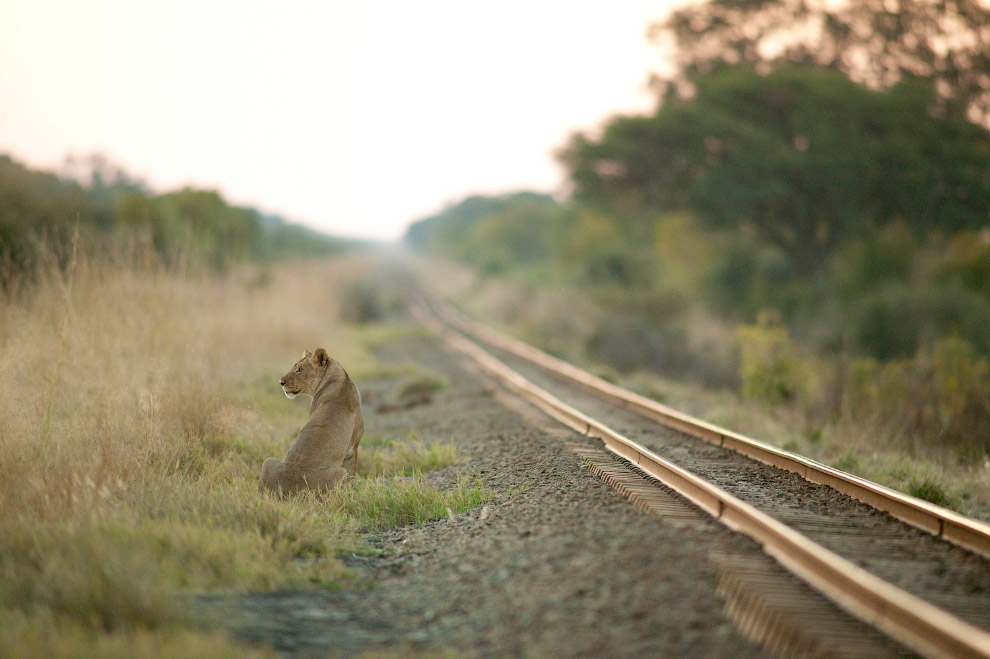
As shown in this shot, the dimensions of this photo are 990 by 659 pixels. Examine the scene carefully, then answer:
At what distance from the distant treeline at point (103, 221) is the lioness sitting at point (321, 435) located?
2360 mm

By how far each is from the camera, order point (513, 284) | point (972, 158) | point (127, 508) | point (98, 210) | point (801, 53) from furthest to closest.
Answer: point (513, 284)
point (801, 53)
point (972, 158)
point (98, 210)
point (127, 508)

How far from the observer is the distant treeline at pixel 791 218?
24.1 meters

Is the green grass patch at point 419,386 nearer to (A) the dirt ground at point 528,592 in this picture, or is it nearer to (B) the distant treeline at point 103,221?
(B) the distant treeline at point 103,221

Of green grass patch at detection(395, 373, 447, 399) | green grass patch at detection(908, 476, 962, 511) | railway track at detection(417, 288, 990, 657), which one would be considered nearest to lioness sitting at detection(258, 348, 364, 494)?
railway track at detection(417, 288, 990, 657)

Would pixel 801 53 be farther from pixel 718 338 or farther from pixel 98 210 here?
pixel 98 210

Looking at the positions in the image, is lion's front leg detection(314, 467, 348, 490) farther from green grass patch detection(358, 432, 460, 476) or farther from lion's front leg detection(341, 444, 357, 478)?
green grass patch detection(358, 432, 460, 476)

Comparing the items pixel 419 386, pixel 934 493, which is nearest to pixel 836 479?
pixel 934 493

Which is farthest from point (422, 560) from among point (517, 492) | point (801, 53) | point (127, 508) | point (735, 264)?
point (801, 53)

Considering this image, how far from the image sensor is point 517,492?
705 centimetres

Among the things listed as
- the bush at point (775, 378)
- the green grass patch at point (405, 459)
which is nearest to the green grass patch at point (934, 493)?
the green grass patch at point (405, 459)

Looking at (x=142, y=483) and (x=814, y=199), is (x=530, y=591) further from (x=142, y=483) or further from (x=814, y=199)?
(x=814, y=199)

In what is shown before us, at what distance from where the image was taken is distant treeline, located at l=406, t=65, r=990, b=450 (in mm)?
24125

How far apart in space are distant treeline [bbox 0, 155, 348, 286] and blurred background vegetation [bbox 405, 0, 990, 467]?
9730 millimetres

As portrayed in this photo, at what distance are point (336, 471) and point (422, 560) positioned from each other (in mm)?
1634
